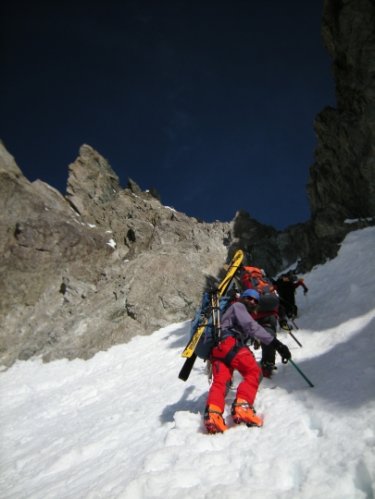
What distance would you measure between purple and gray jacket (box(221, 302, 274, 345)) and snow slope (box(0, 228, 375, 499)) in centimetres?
111

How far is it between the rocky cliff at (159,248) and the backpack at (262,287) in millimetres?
17702

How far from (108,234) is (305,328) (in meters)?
46.9

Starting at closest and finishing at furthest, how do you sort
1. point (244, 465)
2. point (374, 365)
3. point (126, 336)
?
point (244, 465) < point (374, 365) < point (126, 336)

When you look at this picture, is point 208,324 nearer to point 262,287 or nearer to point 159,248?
Result: point 262,287

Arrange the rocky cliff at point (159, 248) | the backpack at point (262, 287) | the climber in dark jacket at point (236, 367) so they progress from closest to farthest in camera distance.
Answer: the climber in dark jacket at point (236, 367) < the backpack at point (262, 287) < the rocky cliff at point (159, 248)

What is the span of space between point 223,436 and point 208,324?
6.67 feet

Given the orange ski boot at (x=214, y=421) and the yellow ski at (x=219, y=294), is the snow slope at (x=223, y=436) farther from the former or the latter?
the yellow ski at (x=219, y=294)

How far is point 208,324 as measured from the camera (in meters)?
7.08

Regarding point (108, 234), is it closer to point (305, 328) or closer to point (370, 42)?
point (370, 42)

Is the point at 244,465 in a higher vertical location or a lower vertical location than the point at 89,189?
lower

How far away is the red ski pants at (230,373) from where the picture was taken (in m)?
6.23

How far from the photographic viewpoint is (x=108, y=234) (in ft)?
182

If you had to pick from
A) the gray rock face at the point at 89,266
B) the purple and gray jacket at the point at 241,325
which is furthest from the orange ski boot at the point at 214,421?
the gray rock face at the point at 89,266

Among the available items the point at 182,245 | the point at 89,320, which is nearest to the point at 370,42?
the point at 182,245
